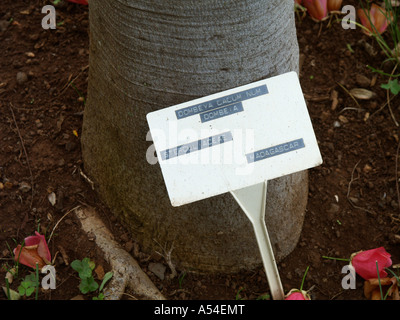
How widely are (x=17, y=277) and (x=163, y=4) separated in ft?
3.35

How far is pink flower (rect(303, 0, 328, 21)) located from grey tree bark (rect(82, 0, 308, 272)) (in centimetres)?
80

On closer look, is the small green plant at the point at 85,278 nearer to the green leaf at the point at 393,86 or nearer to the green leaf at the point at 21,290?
the green leaf at the point at 21,290

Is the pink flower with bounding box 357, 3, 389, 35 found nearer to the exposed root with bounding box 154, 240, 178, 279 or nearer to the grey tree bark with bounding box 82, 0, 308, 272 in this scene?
the grey tree bark with bounding box 82, 0, 308, 272

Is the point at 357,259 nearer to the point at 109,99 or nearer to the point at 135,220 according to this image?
the point at 135,220

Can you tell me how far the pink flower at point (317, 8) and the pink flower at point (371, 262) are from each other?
1.14m

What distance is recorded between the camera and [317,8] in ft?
A: 6.98

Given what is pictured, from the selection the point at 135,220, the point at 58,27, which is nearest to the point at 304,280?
the point at 135,220

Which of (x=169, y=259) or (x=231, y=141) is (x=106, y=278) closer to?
(x=169, y=259)

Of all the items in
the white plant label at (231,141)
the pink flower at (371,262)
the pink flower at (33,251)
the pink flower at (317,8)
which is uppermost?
the white plant label at (231,141)

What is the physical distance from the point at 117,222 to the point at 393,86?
1.26 meters

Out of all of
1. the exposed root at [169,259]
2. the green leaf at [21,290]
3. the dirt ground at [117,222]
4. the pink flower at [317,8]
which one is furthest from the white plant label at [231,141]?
the pink flower at [317,8]

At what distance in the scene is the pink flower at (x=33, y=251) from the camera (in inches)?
60.2

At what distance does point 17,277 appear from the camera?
1558mm

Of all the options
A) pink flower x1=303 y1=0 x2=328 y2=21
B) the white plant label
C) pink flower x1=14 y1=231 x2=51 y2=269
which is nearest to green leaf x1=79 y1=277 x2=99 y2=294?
pink flower x1=14 y1=231 x2=51 y2=269
